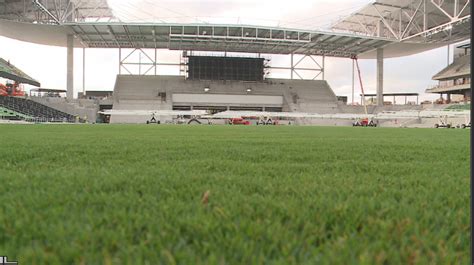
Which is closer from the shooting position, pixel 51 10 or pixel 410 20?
pixel 410 20

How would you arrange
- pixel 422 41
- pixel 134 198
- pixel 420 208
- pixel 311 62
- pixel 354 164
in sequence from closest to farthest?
pixel 420 208 → pixel 134 198 → pixel 354 164 → pixel 422 41 → pixel 311 62

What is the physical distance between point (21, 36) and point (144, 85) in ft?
48.8

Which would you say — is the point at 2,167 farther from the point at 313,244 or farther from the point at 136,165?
the point at 313,244

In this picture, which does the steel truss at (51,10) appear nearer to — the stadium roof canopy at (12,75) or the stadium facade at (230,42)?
the stadium facade at (230,42)

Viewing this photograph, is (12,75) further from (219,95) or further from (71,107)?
(219,95)

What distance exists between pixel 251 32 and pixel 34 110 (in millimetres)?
23614

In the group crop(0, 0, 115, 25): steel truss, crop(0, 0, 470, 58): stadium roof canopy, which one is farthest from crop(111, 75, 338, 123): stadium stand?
crop(0, 0, 115, 25): steel truss

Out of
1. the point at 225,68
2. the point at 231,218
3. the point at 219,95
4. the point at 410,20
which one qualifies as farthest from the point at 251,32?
the point at 231,218

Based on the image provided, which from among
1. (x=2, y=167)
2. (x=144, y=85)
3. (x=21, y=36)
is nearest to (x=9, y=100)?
(x=21, y=36)

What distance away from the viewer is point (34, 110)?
37.8 meters

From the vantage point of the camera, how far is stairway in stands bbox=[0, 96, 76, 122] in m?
36.2

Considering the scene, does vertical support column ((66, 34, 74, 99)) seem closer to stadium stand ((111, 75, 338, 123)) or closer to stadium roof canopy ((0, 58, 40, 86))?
stadium stand ((111, 75, 338, 123))

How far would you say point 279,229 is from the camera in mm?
1377

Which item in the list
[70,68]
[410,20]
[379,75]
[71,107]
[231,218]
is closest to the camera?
[231,218]
